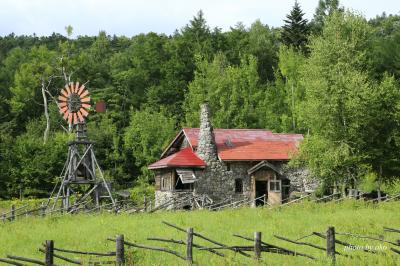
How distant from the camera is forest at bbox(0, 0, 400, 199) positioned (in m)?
34.0

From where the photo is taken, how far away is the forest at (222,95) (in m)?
34.0

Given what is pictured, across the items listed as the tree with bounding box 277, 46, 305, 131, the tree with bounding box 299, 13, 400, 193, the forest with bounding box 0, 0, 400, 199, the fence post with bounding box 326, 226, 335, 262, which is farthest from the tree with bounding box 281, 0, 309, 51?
the fence post with bounding box 326, 226, 335, 262

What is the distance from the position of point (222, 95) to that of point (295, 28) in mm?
16174

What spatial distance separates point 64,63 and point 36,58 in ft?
19.1

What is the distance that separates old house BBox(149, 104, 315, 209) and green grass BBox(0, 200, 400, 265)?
9904mm

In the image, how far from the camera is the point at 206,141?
37938 mm

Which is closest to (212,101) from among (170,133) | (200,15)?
(170,133)

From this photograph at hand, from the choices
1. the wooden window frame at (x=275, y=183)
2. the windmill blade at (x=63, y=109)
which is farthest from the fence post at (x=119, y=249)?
the wooden window frame at (x=275, y=183)

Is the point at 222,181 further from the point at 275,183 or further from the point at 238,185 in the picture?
the point at 275,183

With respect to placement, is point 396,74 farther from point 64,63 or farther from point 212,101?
point 64,63

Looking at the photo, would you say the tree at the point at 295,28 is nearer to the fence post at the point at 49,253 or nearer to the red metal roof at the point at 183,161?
the red metal roof at the point at 183,161

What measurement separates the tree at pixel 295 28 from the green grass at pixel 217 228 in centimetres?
3829

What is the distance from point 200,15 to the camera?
6975 cm

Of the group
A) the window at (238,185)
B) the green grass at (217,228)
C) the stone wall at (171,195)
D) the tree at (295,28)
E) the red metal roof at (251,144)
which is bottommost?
the stone wall at (171,195)
